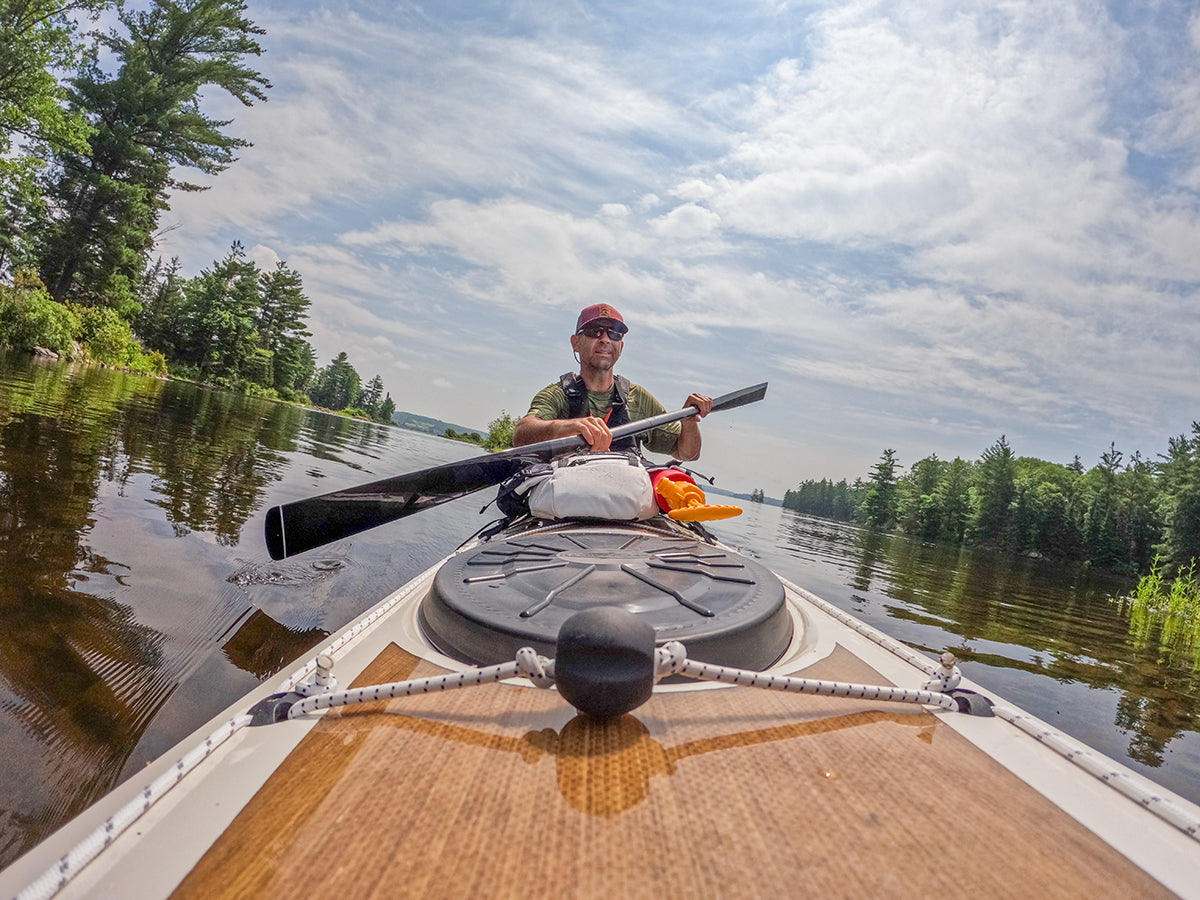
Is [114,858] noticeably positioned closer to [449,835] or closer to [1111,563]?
[449,835]

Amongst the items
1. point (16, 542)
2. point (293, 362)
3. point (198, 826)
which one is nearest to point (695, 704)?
point (198, 826)

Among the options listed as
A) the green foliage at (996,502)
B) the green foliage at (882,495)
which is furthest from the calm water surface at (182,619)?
the green foliage at (882,495)

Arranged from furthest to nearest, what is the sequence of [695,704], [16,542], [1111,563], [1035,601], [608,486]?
1. [1111,563]
2. [1035,601]
3. [16,542]
4. [608,486]
5. [695,704]

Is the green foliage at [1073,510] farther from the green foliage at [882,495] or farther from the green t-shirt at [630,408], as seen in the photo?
the green t-shirt at [630,408]

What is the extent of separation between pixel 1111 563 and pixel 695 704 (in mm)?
69068

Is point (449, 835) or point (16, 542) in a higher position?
point (449, 835)

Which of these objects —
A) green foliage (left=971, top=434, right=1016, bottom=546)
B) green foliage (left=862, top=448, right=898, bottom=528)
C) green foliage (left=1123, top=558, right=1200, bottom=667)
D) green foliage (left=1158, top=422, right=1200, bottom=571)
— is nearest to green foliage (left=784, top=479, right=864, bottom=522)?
green foliage (left=862, top=448, right=898, bottom=528)

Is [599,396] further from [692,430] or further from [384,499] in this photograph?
[384,499]

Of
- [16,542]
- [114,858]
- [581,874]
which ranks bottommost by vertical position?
[16,542]

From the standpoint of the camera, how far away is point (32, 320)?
66.9ft

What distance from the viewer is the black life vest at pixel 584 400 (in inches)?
174

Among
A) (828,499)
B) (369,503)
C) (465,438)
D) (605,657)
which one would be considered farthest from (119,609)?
(828,499)

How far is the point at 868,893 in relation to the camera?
29.5 inches

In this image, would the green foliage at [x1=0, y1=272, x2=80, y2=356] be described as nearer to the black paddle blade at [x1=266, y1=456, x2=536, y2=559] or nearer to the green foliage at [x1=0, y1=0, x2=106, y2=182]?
the green foliage at [x1=0, y1=0, x2=106, y2=182]
